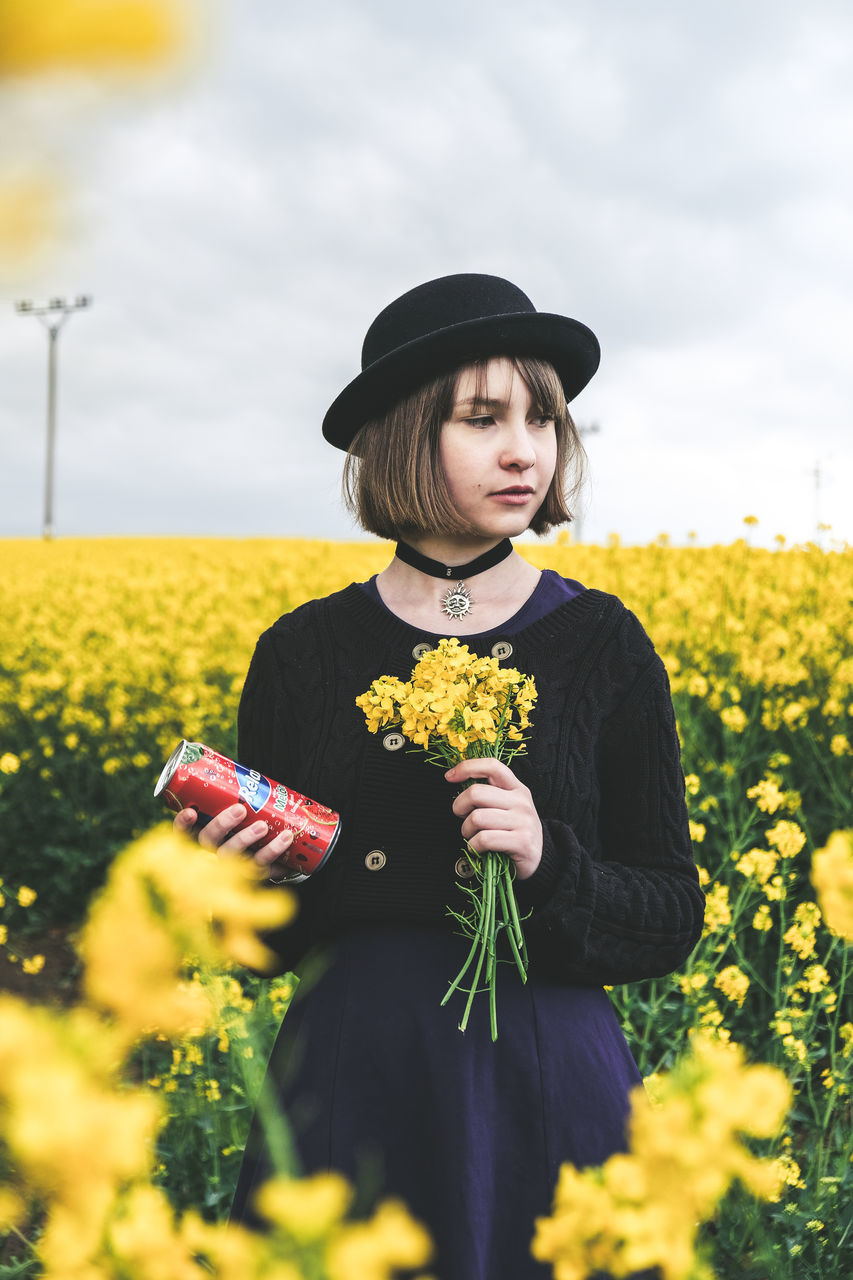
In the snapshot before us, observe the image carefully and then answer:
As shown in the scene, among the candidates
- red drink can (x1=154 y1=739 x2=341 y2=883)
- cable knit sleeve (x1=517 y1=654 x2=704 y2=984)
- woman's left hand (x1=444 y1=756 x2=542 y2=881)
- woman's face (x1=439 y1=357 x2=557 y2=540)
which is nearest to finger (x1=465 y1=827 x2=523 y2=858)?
woman's left hand (x1=444 y1=756 x2=542 y2=881)

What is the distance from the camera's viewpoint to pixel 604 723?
1.31 meters

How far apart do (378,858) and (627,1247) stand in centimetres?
79

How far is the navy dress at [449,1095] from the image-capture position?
3.58 ft

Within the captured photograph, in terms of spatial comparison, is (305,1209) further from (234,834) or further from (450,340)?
(450,340)

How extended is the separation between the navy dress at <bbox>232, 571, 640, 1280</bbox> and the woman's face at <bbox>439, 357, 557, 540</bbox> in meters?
0.50

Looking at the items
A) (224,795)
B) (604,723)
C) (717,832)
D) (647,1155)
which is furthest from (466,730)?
(717,832)

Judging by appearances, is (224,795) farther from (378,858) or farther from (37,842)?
(37,842)

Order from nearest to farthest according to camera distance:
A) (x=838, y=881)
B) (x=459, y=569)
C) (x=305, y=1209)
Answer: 1. (x=305, y=1209)
2. (x=838, y=881)
3. (x=459, y=569)

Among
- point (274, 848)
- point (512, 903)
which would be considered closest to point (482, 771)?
point (512, 903)

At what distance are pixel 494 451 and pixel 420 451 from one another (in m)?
0.10

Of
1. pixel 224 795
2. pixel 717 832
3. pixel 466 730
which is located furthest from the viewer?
pixel 717 832

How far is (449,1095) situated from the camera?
1.10m

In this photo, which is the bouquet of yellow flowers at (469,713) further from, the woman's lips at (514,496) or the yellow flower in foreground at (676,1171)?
the yellow flower in foreground at (676,1171)

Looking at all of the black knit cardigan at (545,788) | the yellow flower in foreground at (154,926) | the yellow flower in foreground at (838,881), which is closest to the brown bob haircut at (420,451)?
the black knit cardigan at (545,788)
